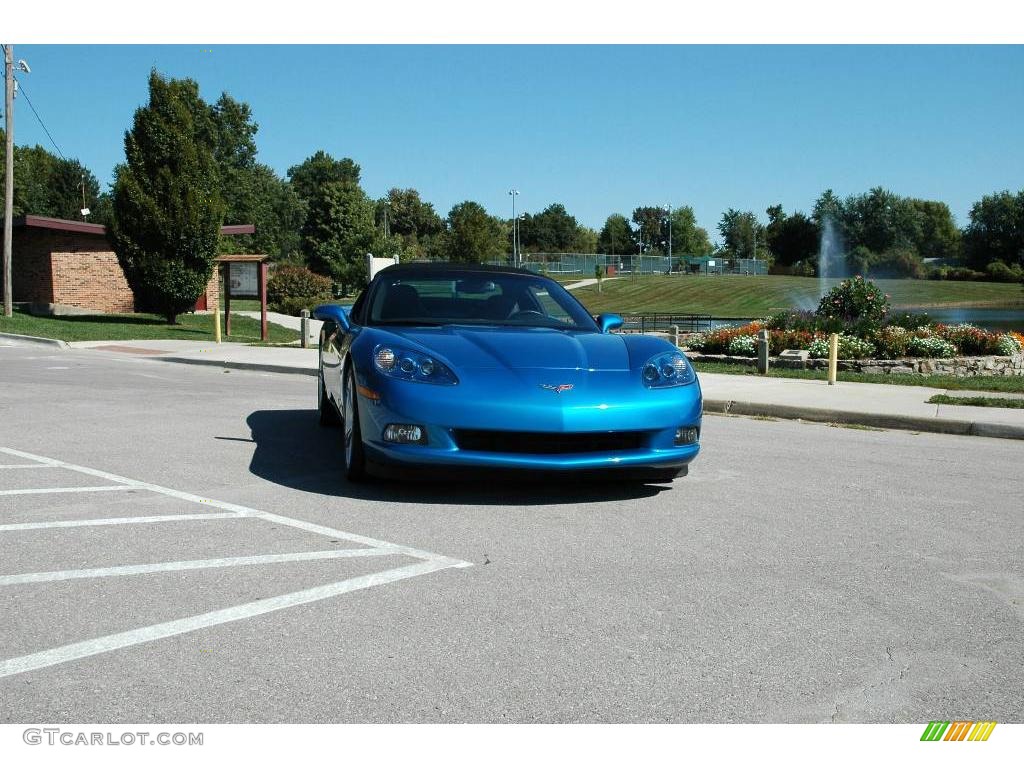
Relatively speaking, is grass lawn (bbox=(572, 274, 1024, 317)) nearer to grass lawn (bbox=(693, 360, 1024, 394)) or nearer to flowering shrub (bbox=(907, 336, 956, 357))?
flowering shrub (bbox=(907, 336, 956, 357))

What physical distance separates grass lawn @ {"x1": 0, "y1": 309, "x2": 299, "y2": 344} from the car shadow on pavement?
18.8 metres

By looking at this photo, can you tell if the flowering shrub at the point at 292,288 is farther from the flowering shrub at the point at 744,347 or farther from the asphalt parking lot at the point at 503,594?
the asphalt parking lot at the point at 503,594

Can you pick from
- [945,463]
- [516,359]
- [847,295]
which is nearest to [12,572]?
[516,359]

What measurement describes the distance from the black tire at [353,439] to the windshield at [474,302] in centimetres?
59

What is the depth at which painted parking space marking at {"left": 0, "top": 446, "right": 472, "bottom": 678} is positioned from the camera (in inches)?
144

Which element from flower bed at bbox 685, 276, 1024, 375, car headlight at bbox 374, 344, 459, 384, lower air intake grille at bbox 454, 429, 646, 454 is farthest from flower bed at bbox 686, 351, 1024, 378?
car headlight at bbox 374, 344, 459, 384

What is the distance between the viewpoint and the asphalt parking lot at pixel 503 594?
10.7 feet

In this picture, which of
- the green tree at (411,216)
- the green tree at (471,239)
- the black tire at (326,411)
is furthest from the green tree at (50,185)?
the black tire at (326,411)

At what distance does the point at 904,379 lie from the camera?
1457cm

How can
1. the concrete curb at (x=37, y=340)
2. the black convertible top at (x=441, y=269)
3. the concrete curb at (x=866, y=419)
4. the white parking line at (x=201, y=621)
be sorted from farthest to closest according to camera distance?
the concrete curb at (x=37, y=340)
the concrete curb at (x=866, y=419)
the black convertible top at (x=441, y=269)
the white parking line at (x=201, y=621)

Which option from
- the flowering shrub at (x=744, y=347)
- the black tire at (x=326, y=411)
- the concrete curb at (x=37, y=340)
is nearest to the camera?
the black tire at (x=326, y=411)

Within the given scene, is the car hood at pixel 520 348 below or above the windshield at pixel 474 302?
below

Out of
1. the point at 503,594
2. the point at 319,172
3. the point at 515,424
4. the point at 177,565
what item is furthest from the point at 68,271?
the point at 319,172
